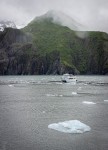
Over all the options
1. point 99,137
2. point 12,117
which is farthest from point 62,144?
point 12,117

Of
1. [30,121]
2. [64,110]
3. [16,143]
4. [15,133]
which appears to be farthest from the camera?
[64,110]

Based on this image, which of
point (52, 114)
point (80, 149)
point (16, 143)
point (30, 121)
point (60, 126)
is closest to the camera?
point (80, 149)

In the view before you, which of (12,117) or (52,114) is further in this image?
(52,114)

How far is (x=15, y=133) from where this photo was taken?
1647 inches

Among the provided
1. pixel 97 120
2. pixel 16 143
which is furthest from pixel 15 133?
pixel 97 120

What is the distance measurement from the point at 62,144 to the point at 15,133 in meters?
8.27

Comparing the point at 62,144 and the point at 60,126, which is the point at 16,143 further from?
the point at 60,126

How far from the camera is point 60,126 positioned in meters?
44.8

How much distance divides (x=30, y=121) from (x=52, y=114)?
26.2 feet

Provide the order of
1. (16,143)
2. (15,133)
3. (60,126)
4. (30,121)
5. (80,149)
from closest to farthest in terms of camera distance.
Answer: (80,149), (16,143), (15,133), (60,126), (30,121)

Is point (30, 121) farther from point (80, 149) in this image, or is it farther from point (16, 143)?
point (80, 149)

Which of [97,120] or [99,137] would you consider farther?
[97,120]

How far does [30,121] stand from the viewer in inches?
1993

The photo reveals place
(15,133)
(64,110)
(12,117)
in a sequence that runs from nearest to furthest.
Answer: (15,133)
(12,117)
(64,110)
